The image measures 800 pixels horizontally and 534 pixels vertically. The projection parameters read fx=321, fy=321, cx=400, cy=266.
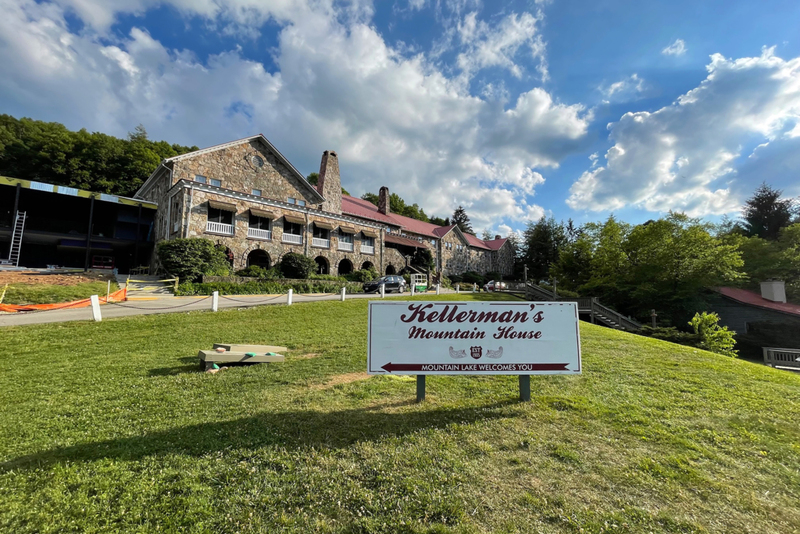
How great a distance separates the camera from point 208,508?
248 centimetres

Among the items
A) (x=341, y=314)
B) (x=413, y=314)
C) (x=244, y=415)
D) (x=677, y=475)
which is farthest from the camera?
(x=341, y=314)

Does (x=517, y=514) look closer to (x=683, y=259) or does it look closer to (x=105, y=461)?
(x=105, y=461)

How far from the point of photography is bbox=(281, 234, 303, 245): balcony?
25062mm

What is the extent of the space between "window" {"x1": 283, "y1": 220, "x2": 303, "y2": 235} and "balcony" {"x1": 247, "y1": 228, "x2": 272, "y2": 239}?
1.39m

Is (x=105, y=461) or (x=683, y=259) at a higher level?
(x=683, y=259)

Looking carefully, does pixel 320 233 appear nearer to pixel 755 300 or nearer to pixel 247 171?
pixel 247 171

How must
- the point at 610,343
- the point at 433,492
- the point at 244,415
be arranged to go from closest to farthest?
the point at 433,492, the point at 244,415, the point at 610,343

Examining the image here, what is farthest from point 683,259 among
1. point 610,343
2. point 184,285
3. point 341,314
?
point 184,285

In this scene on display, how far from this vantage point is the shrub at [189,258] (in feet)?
59.6

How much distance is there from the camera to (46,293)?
14203 mm

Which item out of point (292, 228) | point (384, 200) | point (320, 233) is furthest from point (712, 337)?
point (384, 200)

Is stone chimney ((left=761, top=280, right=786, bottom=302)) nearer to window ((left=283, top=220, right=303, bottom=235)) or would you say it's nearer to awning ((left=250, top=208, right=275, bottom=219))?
window ((left=283, top=220, right=303, bottom=235))

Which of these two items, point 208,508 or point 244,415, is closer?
point 208,508

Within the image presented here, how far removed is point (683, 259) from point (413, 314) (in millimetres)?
28085
